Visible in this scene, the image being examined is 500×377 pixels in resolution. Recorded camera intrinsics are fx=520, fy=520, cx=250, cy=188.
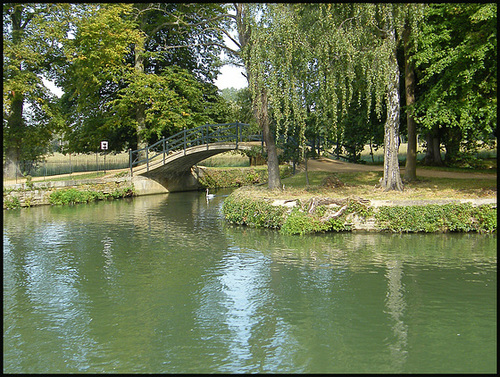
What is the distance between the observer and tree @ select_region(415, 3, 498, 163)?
16422 millimetres

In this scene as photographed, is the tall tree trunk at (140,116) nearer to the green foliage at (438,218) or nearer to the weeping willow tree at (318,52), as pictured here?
the weeping willow tree at (318,52)

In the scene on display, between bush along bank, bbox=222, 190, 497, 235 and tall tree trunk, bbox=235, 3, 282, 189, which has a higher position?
tall tree trunk, bbox=235, 3, 282, 189

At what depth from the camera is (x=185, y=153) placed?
28641 millimetres

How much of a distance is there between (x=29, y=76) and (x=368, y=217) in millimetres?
21593

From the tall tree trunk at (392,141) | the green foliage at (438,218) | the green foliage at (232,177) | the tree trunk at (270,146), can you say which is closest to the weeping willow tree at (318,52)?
the tall tree trunk at (392,141)

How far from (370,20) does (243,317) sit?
1139cm

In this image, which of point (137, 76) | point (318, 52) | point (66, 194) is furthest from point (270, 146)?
point (137, 76)

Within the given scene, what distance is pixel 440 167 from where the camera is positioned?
88.8 ft

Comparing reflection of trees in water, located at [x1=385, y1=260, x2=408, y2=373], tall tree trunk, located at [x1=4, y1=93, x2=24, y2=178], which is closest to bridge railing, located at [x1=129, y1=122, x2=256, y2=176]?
tall tree trunk, located at [x1=4, y1=93, x2=24, y2=178]

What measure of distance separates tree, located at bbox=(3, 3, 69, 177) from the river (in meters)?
15.0

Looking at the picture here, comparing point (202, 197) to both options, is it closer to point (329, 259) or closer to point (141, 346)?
point (329, 259)

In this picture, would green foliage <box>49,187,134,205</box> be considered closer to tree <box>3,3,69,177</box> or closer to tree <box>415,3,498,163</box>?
tree <box>3,3,69,177</box>

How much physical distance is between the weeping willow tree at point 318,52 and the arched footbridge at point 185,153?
7417 mm

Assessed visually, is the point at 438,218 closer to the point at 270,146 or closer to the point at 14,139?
the point at 270,146
